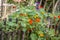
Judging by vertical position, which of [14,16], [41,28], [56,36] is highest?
[14,16]

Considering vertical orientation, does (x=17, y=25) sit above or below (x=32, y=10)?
below

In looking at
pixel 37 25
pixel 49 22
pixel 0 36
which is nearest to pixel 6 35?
pixel 0 36

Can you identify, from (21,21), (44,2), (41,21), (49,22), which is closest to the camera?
(21,21)

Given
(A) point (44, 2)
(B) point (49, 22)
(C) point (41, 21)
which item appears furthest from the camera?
(A) point (44, 2)

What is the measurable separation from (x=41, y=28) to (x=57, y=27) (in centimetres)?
55

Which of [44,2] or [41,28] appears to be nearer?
[41,28]

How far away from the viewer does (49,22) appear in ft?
10.6

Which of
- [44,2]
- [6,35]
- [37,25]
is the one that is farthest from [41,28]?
[44,2]

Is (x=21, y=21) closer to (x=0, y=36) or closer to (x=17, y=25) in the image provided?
(x=17, y=25)

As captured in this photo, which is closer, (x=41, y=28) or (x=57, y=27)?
(x=41, y=28)

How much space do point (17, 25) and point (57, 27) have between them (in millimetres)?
891

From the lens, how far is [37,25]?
2.84 metres

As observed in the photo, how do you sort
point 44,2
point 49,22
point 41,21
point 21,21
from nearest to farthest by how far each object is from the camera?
1. point 21,21
2. point 41,21
3. point 49,22
4. point 44,2

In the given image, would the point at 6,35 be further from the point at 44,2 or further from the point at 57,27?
the point at 44,2
